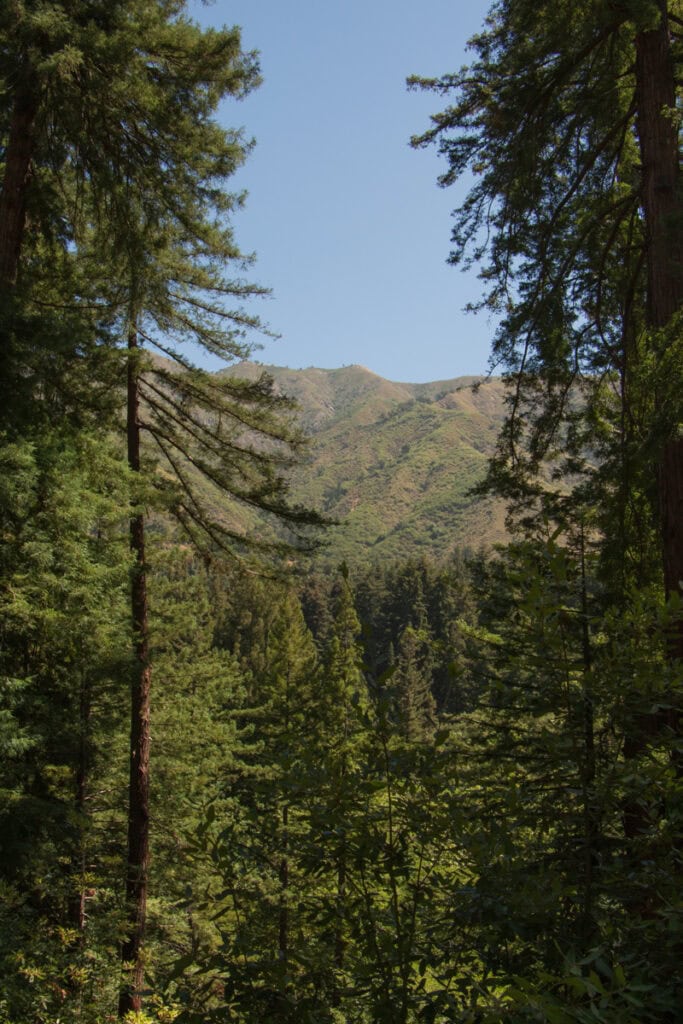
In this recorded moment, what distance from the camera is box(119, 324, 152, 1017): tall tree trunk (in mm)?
7812

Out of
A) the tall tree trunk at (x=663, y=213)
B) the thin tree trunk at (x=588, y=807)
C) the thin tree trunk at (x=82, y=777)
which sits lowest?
the thin tree trunk at (x=82, y=777)

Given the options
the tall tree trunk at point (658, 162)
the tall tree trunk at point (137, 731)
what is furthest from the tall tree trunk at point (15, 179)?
the tall tree trunk at point (658, 162)

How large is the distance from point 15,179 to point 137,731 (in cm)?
630

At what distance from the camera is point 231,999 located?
1.97m

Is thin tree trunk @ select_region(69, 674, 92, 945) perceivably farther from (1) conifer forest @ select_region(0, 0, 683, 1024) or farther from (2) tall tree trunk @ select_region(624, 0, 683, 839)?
(2) tall tree trunk @ select_region(624, 0, 683, 839)

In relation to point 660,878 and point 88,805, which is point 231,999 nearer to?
point 660,878

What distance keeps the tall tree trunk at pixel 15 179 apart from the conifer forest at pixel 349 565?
0.03 meters

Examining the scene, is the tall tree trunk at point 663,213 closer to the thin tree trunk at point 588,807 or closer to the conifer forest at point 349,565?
the conifer forest at point 349,565

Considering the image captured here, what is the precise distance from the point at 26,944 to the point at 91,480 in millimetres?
3878

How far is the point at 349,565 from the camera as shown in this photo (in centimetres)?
428

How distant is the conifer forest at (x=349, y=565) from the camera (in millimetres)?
2010

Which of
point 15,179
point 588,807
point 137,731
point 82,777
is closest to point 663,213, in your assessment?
point 588,807

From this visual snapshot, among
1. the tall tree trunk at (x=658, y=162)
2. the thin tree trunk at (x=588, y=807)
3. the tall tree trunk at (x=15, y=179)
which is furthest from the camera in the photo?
the tall tree trunk at (x=15, y=179)

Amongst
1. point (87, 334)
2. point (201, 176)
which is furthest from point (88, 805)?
point (201, 176)
